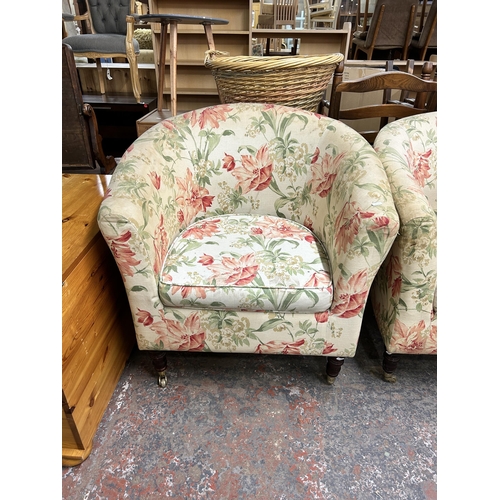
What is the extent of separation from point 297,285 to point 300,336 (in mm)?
172

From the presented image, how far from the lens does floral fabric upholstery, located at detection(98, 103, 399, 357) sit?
0.98 meters

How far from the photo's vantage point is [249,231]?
1.24m

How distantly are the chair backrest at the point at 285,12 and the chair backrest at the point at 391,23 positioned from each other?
78cm

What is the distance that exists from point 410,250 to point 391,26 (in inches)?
142

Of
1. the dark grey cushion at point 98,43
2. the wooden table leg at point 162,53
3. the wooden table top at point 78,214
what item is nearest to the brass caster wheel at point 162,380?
the wooden table top at point 78,214

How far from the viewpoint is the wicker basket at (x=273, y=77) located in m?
1.28

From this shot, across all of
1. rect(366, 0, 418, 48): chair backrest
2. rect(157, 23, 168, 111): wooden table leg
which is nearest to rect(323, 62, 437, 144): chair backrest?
rect(157, 23, 168, 111): wooden table leg

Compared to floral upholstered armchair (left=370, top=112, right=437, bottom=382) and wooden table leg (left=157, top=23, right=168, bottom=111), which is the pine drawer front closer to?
floral upholstered armchair (left=370, top=112, right=437, bottom=382)

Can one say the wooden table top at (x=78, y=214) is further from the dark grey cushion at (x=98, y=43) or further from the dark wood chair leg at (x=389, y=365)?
the dark grey cushion at (x=98, y=43)

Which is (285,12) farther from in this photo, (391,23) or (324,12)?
(324,12)

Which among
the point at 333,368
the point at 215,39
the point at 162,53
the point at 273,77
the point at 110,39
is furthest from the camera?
the point at 110,39

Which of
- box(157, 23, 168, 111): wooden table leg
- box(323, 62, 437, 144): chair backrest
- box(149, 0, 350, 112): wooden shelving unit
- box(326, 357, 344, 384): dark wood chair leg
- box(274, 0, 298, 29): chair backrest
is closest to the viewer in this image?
box(326, 357, 344, 384): dark wood chair leg

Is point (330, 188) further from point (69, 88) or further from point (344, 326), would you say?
point (69, 88)

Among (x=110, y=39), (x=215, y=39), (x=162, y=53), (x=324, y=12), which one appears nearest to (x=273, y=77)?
(x=162, y=53)
